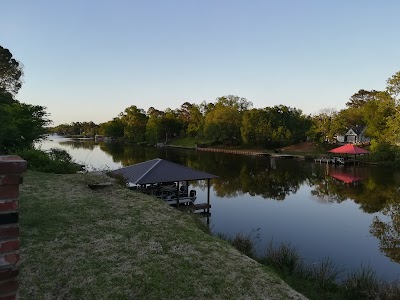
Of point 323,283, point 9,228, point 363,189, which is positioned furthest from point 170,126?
point 9,228

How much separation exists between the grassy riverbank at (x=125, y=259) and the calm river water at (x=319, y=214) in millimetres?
5084

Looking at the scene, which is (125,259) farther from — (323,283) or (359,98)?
(359,98)

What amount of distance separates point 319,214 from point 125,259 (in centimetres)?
1649

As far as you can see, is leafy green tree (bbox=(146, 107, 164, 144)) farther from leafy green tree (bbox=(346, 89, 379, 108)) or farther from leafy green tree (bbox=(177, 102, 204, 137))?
leafy green tree (bbox=(346, 89, 379, 108))

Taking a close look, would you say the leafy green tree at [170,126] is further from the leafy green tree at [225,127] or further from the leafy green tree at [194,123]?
the leafy green tree at [225,127]

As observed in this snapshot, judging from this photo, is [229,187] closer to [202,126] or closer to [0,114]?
[0,114]

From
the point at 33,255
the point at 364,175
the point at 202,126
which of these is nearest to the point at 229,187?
the point at 364,175

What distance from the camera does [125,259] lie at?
25.4 feet

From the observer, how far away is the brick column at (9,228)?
2.35 meters

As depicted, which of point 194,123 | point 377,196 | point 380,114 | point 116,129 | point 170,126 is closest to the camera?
point 377,196

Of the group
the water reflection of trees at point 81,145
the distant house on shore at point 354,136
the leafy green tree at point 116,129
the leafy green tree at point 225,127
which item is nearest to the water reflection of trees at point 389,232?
the distant house on shore at point 354,136

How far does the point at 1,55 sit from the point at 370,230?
51.4 m

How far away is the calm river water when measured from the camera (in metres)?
14.3

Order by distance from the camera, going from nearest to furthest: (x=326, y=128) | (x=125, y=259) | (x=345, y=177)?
1. (x=125, y=259)
2. (x=345, y=177)
3. (x=326, y=128)
